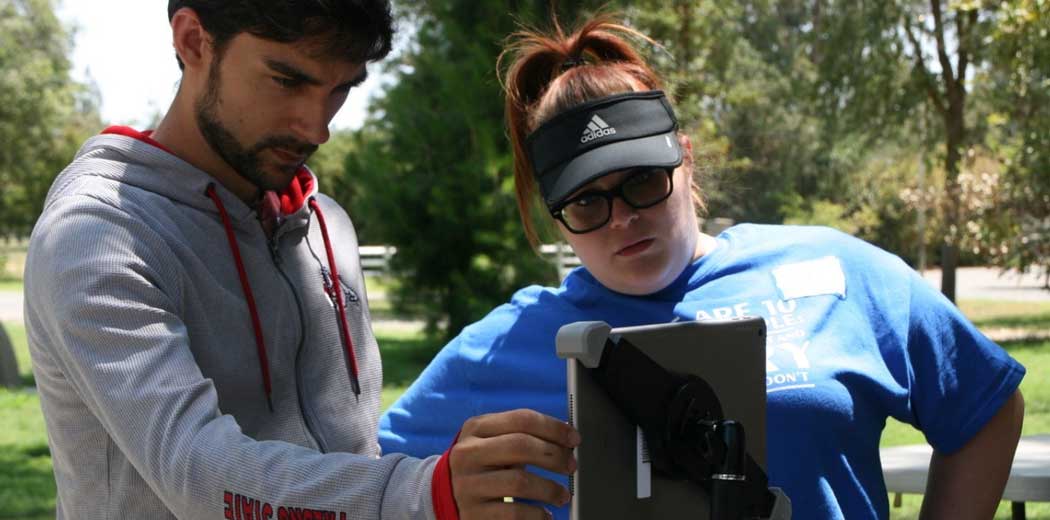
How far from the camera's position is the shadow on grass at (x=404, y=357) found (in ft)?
41.5

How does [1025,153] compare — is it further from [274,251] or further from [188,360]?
[188,360]

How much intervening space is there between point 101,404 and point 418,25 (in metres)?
14.0

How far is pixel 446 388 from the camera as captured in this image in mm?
2693

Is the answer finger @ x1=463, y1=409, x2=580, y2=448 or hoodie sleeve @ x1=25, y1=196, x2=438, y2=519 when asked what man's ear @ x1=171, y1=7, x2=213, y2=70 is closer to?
hoodie sleeve @ x1=25, y1=196, x2=438, y2=519

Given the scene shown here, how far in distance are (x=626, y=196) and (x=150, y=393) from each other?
1050 mm

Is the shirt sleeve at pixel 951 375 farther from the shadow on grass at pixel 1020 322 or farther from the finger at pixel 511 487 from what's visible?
the shadow on grass at pixel 1020 322

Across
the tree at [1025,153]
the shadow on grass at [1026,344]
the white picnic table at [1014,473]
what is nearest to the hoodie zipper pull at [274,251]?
the white picnic table at [1014,473]

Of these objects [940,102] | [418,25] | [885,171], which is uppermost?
[418,25]

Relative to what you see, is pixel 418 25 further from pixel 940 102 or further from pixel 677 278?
pixel 677 278

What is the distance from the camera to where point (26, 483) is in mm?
7840

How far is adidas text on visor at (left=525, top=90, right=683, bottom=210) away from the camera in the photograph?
7.88 feet

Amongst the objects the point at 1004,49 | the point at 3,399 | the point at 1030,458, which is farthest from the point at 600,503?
the point at 1004,49

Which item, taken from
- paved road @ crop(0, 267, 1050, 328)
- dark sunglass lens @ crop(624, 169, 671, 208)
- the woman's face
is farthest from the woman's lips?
paved road @ crop(0, 267, 1050, 328)

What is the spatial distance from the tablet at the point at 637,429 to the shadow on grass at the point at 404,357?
10330mm
